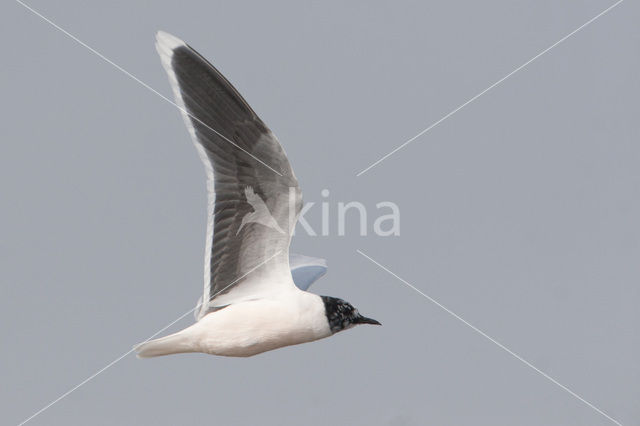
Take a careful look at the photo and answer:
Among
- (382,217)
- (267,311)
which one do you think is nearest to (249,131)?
(267,311)

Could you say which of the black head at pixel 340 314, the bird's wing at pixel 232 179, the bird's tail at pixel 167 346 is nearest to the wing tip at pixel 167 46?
the bird's wing at pixel 232 179

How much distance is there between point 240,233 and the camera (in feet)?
36.8

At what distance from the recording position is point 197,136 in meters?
11.1

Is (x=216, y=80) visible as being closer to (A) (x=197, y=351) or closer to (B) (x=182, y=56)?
(B) (x=182, y=56)

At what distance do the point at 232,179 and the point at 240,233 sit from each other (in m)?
0.52

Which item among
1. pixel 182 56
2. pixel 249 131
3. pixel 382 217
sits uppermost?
pixel 182 56

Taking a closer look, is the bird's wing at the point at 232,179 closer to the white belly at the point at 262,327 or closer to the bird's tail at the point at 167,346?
the white belly at the point at 262,327

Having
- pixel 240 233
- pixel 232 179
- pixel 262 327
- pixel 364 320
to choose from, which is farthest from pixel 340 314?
pixel 232 179

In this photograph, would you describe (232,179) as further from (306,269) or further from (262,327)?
(306,269)

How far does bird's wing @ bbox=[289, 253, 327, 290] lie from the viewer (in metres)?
13.5

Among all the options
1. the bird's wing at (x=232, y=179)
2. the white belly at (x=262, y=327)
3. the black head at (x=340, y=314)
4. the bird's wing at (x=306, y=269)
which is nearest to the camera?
the bird's wing at (x=232, y=179)

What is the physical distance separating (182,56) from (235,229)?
166 cm

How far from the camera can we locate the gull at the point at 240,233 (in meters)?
10.9

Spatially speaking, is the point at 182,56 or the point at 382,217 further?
the point at 382,217
